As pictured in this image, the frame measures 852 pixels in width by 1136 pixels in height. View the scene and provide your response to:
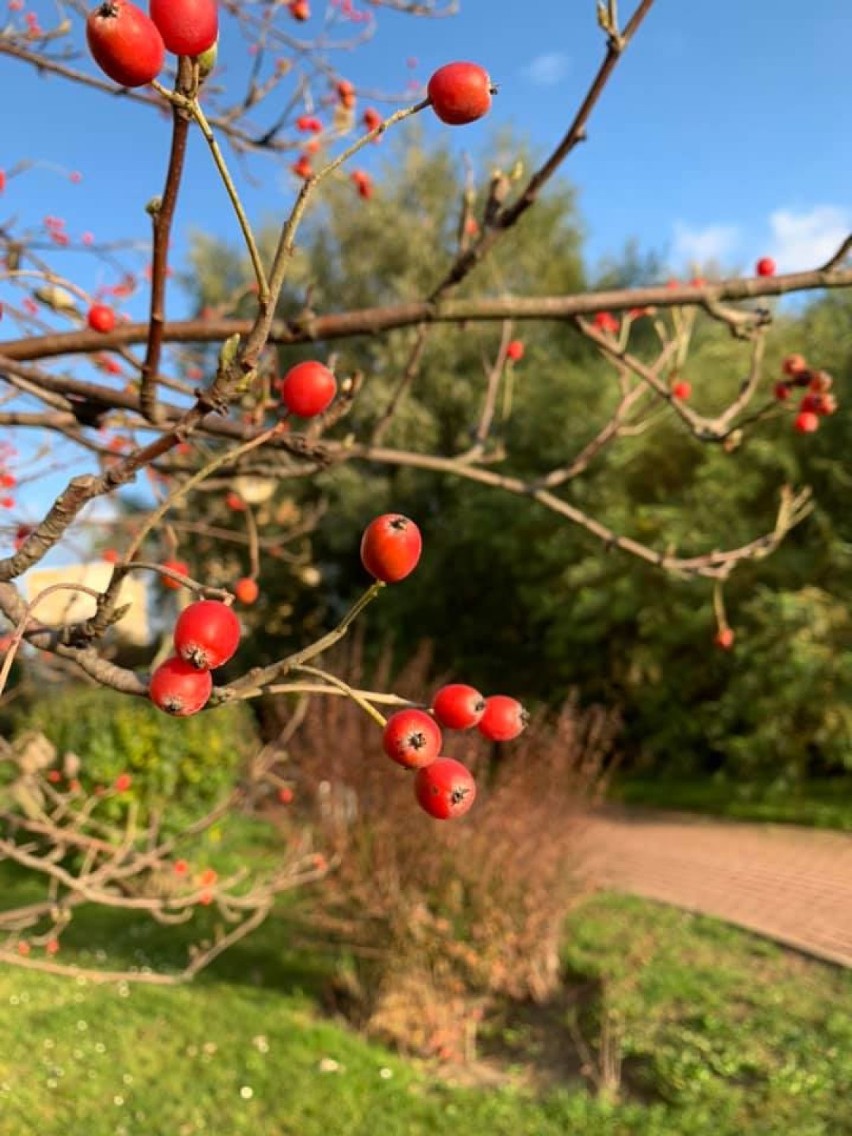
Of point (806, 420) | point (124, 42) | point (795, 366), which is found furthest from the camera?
point (806, 420)

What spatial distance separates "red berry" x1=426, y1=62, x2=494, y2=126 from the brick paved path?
486cm

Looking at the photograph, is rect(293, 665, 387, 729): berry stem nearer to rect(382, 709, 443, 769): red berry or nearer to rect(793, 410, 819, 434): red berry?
rect(382, 709, 443, 769): red berry

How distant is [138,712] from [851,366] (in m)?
7.50

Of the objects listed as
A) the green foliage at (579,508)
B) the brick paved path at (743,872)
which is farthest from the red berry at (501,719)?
the green foliage at (579,508)

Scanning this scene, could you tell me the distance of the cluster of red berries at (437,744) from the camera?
2.73ft

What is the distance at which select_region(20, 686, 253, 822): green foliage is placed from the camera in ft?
24.4

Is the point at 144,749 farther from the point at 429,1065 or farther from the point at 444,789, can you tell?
the point at 444,789

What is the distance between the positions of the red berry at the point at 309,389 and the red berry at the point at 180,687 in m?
0.26

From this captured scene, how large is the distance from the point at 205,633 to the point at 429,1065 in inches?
165

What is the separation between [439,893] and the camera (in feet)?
14.8

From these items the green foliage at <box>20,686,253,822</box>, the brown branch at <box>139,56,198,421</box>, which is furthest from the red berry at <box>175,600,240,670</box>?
the green foliage at <box>20,686,253,822</box>

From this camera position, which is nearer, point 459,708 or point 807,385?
point 459,708

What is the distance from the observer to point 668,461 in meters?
11.4

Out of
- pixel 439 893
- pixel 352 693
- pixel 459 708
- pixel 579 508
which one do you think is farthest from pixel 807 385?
pixel 579 508
